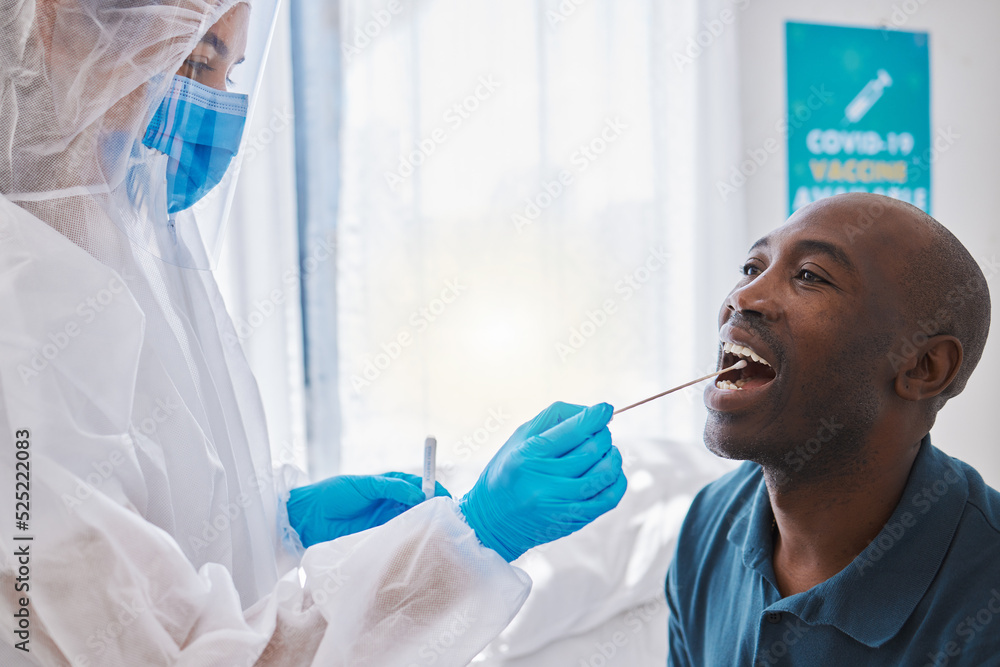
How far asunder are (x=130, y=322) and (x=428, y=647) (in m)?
0.51

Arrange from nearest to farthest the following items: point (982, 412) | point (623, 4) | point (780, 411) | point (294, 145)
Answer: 1. point (780, 411)
2. point (294, 145)
3. point (623, 4)
4. point (982, 412)

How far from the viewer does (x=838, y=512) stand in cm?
107

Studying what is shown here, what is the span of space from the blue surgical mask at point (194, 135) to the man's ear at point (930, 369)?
1.03 meters

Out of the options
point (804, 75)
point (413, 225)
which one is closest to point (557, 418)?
point (413, 225)

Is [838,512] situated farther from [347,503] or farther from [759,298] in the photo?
[347,503]

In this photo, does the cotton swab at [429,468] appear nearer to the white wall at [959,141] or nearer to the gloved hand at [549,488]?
the gloved hand at [549,488]

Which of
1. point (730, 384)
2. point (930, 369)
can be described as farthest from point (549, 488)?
point (930, 369)

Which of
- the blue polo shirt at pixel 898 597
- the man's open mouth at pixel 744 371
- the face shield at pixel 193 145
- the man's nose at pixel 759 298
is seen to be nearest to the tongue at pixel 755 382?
the man's open mouth at pixel 744 371

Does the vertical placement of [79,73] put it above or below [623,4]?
below

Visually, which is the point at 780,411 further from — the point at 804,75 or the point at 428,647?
the point at 804,75

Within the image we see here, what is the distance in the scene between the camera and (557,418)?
3.68ft

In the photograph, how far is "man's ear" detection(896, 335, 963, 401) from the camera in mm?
1022

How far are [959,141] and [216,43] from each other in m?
3.14

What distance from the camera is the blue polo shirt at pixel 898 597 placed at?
→ 0.91 m
